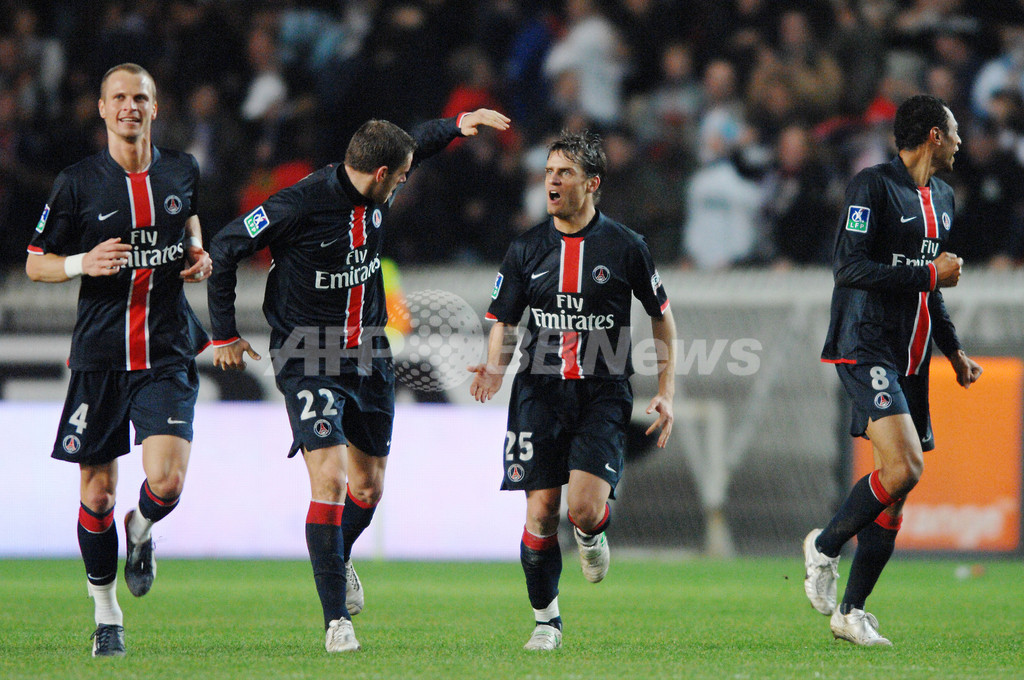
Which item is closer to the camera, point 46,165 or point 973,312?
point 973,312

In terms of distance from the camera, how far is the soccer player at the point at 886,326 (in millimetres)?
5691

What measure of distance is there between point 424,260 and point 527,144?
5.13 feet

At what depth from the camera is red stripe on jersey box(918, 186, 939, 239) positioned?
5.90 meters

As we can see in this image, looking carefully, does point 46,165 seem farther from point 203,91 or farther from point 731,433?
point 731,433

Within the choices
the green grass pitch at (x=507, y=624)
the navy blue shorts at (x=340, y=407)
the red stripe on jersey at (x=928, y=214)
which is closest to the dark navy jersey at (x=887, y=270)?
the red stripe on jersey at (x=928, y=214)

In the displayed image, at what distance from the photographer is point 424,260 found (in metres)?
11.2

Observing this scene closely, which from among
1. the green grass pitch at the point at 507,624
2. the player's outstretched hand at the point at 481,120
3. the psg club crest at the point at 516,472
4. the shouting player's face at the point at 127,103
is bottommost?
the green grass pitch at the point at 507,624

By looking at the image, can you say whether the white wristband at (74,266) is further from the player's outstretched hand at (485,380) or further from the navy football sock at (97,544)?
the player's outstretched hand at (485,380)

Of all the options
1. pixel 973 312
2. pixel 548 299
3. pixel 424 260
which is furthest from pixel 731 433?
pixel 548 299

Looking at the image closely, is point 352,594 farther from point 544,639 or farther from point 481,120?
point 481,120

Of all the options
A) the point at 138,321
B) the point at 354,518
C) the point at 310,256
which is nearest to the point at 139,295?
the point at 138,321

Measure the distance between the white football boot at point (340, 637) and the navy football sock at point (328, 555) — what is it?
1.2 inches

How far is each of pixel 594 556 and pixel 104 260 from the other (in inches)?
94.7

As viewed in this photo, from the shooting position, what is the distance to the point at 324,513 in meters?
5.52
